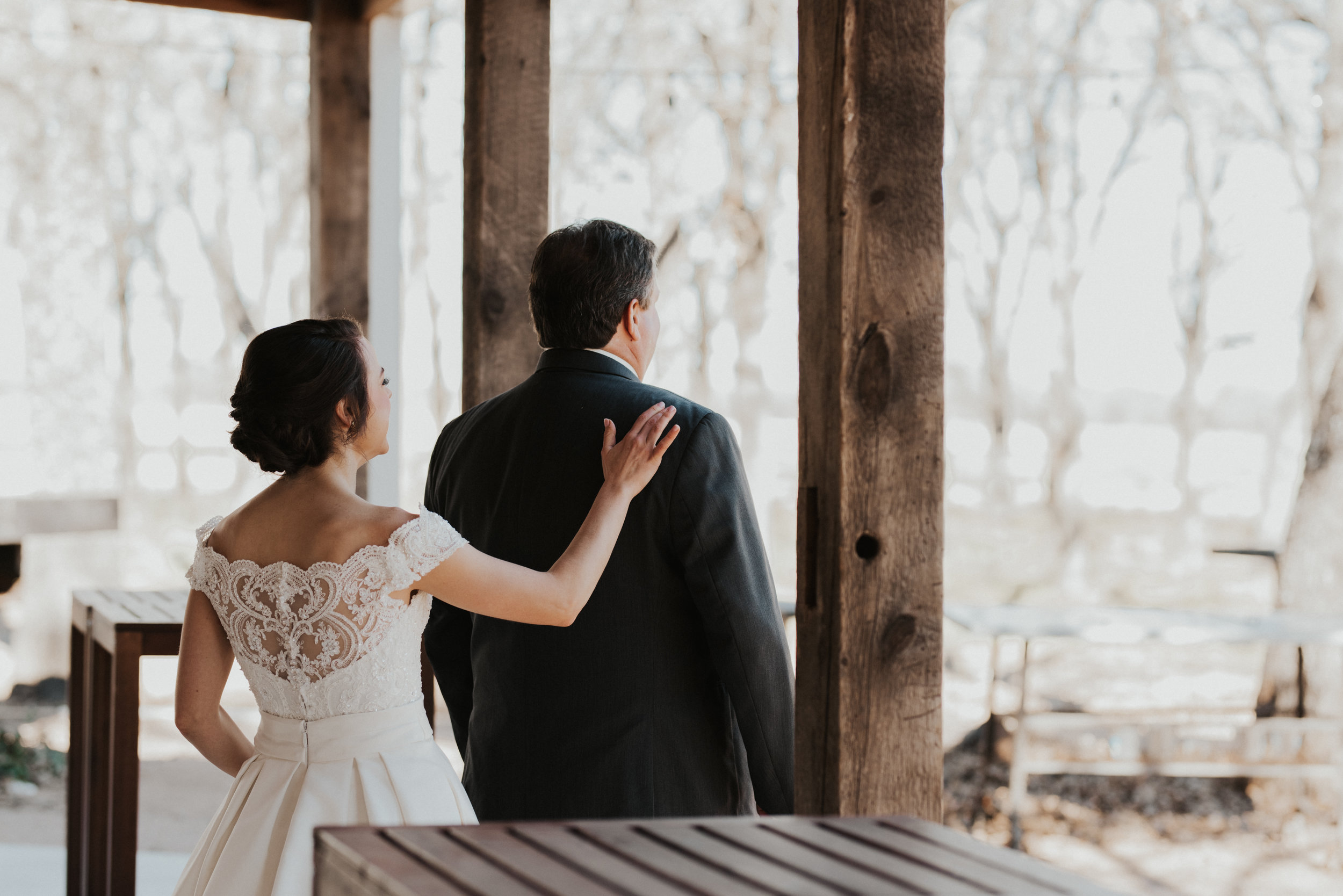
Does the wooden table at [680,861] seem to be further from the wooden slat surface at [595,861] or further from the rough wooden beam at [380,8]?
the rough wooden beam at [380,8]

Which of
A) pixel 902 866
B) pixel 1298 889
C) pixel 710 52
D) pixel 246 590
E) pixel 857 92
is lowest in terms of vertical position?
pixel 1298 889

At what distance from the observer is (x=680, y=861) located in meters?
1.15

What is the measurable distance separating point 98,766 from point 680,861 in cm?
231

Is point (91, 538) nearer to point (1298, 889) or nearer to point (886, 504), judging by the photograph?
point (1298, 889)

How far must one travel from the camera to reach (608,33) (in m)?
7.96

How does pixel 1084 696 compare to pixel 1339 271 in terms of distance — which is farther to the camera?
pixel 1084 696

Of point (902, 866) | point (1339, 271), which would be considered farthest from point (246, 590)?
point (1339, 271)

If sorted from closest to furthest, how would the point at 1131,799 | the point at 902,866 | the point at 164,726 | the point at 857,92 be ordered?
1. the point at 902,866
2. the point at 857,92
3. the point at 1131,799
4. the point at 164,726

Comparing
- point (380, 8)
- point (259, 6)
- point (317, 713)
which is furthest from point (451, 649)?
point (259, 6)

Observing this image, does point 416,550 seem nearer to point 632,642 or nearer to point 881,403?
point 632,642

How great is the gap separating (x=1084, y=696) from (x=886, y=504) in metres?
6.26

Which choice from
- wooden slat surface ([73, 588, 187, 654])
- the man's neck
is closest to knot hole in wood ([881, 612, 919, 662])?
the man's neck

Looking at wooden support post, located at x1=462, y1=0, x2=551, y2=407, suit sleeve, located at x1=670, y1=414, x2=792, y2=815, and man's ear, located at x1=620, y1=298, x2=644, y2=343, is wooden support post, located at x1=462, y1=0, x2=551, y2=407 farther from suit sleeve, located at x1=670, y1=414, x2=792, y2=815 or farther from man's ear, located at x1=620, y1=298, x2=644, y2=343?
suit sleeve, located at x1=670, y1=414, x2=792, y2=815

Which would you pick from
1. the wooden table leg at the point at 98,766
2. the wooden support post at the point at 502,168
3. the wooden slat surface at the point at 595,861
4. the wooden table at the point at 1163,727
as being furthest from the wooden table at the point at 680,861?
the wooden table at the point at 1163,727
